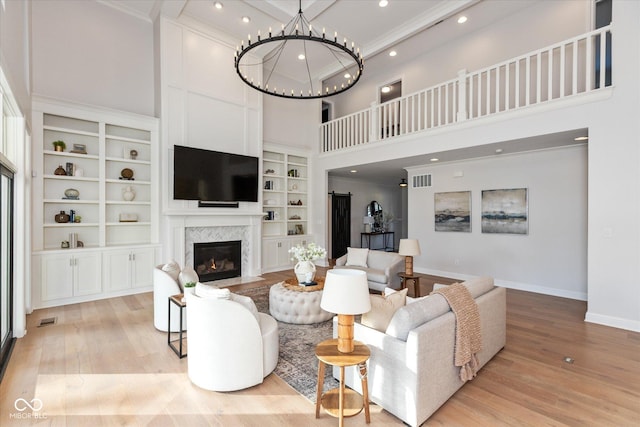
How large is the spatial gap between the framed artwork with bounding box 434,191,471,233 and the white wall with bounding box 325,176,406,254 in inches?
145

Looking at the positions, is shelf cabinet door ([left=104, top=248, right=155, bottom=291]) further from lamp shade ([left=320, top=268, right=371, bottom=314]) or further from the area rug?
lamp shade ([left=320, top=268, right=371, bottom=314])

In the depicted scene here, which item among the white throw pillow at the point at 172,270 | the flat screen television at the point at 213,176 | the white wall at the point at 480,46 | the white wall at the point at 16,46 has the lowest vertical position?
the white throw pillow at the point at 172,270

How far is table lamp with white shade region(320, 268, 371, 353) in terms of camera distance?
2037mm

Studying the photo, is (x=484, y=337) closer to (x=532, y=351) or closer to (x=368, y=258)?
(x=532, y=351)

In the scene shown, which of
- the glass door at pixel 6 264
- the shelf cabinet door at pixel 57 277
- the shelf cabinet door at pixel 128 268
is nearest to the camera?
the glass door at pixel 6 264

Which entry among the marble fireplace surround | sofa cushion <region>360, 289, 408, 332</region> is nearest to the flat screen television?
the marble fireplace surround

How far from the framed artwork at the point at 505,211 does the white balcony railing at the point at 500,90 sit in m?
1.64

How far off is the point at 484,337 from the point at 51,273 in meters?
6.08

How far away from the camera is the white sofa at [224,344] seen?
8.20 feet

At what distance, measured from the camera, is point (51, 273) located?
4.77 m

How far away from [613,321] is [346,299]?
4.31 metres

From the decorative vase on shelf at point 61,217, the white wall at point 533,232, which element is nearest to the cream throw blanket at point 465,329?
the white wall at point 533,232

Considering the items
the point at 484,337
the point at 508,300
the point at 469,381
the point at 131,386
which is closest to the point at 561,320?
the point at 508,300

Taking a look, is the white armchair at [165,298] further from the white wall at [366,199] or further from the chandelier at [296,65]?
the white wall at [366,199]
